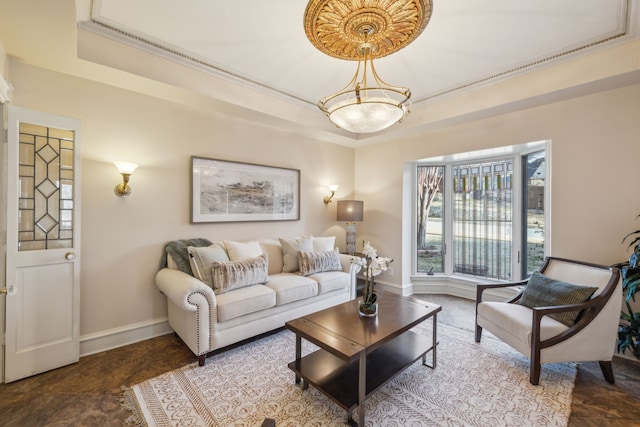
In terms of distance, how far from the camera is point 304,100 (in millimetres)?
3602

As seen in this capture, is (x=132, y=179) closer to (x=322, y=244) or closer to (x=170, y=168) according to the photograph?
(x=170, y=168)

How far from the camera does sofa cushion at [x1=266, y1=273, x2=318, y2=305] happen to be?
2.97m

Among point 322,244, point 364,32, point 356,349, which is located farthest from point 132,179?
point 356,349

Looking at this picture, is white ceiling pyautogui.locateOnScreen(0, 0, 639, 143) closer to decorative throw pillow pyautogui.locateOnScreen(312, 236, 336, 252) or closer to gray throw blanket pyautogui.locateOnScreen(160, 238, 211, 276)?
gray throw blanket pyautogui.locateOnScreen(160, 238, 211, 276)

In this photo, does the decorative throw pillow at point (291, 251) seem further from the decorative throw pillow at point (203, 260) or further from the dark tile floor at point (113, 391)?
the dark tile floor at point (113, 391)

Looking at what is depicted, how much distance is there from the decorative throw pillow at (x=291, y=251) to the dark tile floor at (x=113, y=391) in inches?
57.3

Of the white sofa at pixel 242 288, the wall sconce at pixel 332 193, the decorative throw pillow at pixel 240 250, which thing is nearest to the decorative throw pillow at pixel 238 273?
the white sofa at pixel 242 288

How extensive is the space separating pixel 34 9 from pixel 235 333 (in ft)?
9.13

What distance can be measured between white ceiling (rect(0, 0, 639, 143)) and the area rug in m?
2.71

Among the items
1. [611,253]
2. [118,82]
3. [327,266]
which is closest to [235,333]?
[327,266]

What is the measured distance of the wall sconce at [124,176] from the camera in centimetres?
266

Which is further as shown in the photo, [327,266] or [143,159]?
[327,266]

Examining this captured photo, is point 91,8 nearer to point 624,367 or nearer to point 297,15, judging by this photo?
point 297,15

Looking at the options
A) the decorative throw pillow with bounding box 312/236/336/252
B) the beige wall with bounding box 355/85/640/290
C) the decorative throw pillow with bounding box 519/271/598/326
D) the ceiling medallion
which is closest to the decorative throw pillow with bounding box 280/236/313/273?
the decorative throw pillow with bounding box 312/236/336/252
